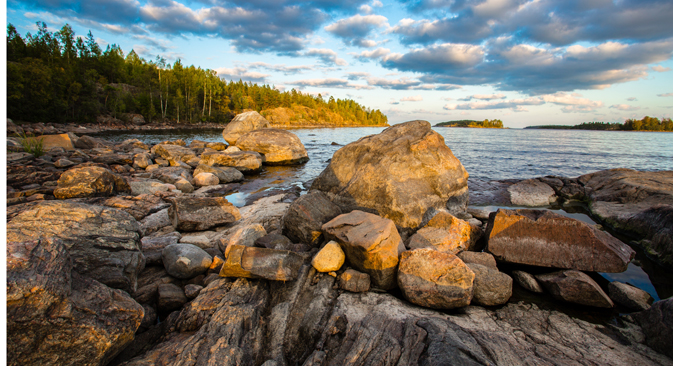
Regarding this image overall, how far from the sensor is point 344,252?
5.05 m

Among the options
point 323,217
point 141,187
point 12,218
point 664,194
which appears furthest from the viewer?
point 141,187

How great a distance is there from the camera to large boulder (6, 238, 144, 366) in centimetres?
251

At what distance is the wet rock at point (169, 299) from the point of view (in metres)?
4.15

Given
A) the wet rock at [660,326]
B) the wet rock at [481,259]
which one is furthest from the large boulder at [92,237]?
the wet rock at [660,326]

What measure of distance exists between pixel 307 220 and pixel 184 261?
2.54 meters

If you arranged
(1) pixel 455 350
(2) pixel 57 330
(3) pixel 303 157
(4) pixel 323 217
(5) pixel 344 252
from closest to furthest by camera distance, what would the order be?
1. (2) pixel 57 330
2. (1) pixel 455 350
3. (5) pixel 344 252
4. (4) pixel 323 217
5. (3) pixel 303 157

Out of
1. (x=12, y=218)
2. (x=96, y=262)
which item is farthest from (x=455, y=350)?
(x=12, y=218)

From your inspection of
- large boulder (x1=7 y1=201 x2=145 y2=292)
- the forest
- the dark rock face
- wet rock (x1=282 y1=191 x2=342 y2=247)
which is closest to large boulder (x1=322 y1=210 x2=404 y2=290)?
the dark rock face

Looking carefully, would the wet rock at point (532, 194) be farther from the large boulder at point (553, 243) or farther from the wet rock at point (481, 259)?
the wet rock at point (481, 259)

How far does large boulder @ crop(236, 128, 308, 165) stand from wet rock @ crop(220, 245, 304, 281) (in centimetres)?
1631

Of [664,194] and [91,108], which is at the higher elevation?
[91,108]

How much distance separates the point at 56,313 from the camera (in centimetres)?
269

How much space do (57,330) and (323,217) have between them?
15.0ft

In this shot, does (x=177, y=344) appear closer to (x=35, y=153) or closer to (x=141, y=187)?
(x=141, y=187)
